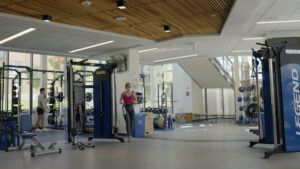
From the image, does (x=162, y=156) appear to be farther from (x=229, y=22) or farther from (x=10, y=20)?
(x=10, y=20)

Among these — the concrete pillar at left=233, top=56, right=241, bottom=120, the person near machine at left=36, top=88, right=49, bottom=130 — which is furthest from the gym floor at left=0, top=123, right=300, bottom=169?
the concrete pillar at left=233, top=56, right=241, bottom=120

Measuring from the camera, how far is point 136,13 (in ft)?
23.0

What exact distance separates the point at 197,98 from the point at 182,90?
892mm

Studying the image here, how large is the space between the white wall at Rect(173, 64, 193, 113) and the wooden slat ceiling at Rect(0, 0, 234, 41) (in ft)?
26.4

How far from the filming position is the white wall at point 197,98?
16.5 meters

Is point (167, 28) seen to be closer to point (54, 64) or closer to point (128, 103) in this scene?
point (128, 103)

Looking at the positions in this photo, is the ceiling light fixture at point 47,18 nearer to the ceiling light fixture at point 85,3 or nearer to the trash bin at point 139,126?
the ceiling light fixture at point 85,3

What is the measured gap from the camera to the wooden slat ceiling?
20.5 feet

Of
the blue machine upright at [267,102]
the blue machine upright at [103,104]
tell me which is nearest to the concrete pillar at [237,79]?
the blue machine upright at [103,104]

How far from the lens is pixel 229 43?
1054 cm

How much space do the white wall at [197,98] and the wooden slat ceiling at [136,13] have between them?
811 cm

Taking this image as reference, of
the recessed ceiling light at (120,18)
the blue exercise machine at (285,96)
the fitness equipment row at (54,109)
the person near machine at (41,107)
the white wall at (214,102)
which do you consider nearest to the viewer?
the blue exercise machine at (285,96)

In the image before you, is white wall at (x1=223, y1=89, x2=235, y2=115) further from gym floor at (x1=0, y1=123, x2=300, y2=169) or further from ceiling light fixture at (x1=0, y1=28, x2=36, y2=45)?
ceiling light fixture at (x1=0, y1=28, x2=36, y2=45)

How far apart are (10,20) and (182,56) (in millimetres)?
7900
